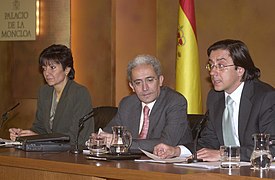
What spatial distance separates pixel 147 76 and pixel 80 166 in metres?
1.12

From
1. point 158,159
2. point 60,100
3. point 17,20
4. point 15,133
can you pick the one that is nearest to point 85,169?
point 158,159

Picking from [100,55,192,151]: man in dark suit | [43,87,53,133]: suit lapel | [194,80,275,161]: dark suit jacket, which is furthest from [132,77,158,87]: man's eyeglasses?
[43,87,53,133]: suit lapel

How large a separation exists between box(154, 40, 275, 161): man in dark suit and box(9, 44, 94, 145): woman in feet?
3.95

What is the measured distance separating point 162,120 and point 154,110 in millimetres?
93

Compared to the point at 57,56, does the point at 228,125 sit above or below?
below

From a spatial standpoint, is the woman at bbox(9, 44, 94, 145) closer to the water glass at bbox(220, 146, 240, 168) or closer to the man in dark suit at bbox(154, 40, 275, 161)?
the man in dark suit at bbox(154, 40, 275, 161)

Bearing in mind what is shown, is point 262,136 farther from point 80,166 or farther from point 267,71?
point 267,71

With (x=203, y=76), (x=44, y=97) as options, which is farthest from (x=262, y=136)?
(x=203, y=76)

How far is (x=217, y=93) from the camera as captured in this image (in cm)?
446

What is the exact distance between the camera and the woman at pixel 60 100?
5.23 metres

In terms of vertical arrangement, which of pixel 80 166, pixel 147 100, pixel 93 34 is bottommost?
Answer: pixel 80 166

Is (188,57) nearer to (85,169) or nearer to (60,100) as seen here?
(60,100)

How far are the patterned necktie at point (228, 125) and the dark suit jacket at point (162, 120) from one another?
41cm

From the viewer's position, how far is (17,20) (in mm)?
7566
